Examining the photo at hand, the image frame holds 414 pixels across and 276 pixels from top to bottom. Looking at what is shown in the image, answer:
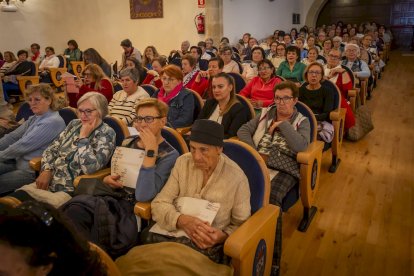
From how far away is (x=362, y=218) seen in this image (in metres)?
2.57

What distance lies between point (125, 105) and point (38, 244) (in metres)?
2.71

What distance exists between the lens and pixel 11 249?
30.1 inches

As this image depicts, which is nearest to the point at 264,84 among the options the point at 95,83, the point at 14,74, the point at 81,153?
the point at 95,83

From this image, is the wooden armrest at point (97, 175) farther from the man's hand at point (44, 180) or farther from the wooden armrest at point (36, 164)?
the wooden armrest at point (36, 164)

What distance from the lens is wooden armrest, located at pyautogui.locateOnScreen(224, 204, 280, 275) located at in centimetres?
133

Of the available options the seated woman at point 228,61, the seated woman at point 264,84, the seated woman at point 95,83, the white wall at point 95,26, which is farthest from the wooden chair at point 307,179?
the white wall at point 95,26

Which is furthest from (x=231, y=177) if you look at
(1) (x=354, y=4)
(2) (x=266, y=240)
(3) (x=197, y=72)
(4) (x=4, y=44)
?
(1) (x=354, y=4)

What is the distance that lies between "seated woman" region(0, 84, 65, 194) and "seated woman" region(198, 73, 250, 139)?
122cm

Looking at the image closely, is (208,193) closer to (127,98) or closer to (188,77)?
(127,98)

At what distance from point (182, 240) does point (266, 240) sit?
0.38 metres

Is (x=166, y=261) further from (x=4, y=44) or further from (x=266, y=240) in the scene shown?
(x=4, y=44)

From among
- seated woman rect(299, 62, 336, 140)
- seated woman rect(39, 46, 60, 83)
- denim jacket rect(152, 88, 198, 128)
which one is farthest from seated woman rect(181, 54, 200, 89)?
seated woman rect(39, 46, 60, 83)

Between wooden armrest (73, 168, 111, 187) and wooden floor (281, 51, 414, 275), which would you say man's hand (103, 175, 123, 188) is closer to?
wooden armrest (73, 168, 111, 187)

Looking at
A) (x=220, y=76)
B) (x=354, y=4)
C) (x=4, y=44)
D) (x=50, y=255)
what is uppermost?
(x=354, y=4)
